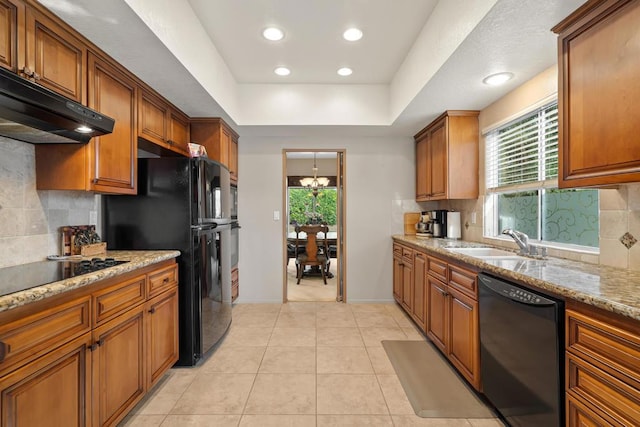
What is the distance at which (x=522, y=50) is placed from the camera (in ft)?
6.14

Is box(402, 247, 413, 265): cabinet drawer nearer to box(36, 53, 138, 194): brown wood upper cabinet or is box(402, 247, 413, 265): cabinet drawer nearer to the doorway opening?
the doorway opening

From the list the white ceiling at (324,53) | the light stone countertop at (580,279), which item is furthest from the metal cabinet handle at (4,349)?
the light stone countertop at (580,279)

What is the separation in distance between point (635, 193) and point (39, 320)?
2.75 metres

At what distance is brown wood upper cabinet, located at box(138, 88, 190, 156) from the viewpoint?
229cm

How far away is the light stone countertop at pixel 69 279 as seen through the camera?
3.39ft

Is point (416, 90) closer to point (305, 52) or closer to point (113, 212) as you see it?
point (305, 52)

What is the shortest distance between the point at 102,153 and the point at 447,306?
8.48 ft

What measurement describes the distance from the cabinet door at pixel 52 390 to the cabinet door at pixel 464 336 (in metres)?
2.10

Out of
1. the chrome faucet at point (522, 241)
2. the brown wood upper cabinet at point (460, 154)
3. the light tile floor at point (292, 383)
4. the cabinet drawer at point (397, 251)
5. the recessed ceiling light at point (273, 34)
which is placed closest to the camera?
the light tile floor at point (292, 383)

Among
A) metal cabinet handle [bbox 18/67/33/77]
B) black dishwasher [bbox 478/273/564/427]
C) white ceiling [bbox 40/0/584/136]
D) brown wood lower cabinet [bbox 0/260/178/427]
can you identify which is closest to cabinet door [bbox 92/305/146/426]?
brown wood lower cabinet [bbox 0/260/178/427]

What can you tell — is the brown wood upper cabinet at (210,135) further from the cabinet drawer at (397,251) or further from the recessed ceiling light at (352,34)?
the cabinet drawer at (397,251)

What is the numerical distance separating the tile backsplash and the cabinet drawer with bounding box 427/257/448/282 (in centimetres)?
266

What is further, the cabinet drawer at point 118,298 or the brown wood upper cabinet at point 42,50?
the cabinet drawer at point 118,298

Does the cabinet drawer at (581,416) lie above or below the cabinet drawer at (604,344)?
below
